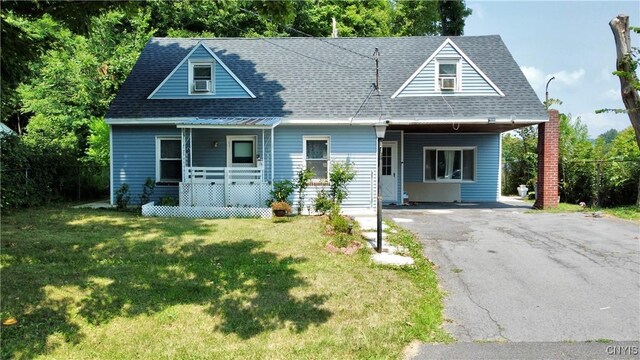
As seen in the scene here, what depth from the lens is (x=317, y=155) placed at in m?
14.2

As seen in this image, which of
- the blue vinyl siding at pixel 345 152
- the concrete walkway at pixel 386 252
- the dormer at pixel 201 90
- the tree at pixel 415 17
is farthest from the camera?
the tree at pixel 415 17

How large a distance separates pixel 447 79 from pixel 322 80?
4451 mm

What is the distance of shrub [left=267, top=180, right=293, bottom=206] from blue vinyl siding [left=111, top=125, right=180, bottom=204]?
3567 millimetres

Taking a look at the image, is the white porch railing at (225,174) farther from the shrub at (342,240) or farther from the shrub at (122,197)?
the shrub at (342,240)

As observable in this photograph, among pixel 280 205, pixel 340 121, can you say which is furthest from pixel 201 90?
pixel 280 205

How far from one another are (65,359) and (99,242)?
15.6 ft

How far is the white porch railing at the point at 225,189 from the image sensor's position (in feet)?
42.2

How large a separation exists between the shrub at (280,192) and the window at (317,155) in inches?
51.9

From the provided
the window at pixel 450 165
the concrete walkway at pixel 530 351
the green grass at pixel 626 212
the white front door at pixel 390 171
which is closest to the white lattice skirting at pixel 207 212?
the white front door at pixel 390 171

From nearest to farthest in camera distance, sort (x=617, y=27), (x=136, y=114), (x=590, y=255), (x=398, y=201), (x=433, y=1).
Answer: (x=590, y=255)
(x=617, y=27)
(x=136, y=114)
(x=398, y=201)
(x=433, y=1)

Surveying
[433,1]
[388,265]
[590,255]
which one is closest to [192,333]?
[388,265]

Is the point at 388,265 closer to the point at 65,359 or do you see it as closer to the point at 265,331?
the point at 265,331

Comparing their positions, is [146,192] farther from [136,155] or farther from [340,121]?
[340,121]

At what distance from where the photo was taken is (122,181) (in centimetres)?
1446
